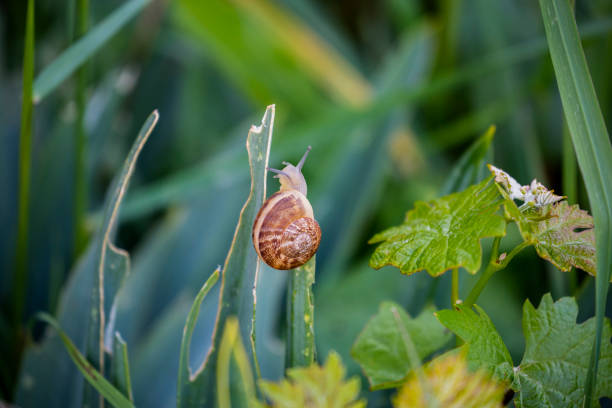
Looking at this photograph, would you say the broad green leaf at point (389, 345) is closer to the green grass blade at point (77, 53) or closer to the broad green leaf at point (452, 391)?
the broad green leaf at point (452, 391)

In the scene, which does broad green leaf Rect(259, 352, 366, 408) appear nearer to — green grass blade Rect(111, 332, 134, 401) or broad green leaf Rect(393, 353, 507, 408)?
broad green leaf Rect(393, 353, 507, 408)

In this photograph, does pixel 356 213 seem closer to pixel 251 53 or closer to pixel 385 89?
pixel 385 89

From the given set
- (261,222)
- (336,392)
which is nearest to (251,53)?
(261,222)

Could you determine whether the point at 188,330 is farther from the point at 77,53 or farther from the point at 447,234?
the point at 77,53

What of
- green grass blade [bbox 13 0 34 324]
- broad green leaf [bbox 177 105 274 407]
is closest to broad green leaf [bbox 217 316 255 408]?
broad green leaf [bbox 177 105 274 407]

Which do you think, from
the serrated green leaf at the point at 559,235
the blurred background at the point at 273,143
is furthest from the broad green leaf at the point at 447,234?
the blurred background at the point at 273,143

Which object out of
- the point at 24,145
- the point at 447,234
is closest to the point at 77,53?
the point at 24,145

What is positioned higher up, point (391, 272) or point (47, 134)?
point (47, 134)
